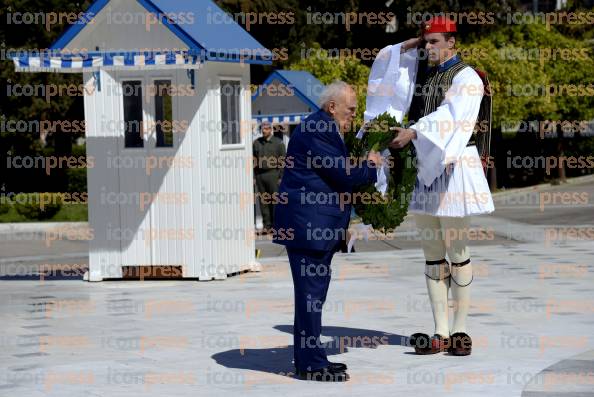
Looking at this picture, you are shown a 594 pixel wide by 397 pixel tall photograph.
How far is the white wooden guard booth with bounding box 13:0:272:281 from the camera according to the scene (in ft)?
48.3

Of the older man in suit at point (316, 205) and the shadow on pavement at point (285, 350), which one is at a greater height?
the older man in suit at point (316, 205)

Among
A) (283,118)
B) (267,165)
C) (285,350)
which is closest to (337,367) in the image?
(285,350)

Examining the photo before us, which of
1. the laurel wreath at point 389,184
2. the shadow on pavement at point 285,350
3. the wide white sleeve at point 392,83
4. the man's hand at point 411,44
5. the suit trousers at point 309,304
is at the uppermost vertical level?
the man's hand at point 411,44

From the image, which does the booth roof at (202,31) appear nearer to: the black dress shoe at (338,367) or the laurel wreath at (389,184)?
the laurel wreath at (389,184)

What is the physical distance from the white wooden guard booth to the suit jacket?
581cm

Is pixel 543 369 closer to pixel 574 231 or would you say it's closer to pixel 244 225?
pixel 244 225

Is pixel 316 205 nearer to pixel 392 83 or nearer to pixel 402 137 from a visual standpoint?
pixel 402 137

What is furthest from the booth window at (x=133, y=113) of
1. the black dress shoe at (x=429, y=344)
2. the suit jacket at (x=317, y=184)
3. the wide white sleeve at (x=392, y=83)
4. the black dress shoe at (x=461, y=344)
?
the suit jacket at (x=317, y=184)

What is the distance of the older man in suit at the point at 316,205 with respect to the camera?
879 centimetres

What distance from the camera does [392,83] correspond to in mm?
9891

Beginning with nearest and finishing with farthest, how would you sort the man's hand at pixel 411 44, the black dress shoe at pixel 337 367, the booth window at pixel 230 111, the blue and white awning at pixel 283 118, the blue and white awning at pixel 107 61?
the black dress shoe at pixel 337 367 < the man's hand at pixel 411 44 < the blue and white awning at pixel 107 61 < the booth window at pixel 230 111 < the blue and white awning at pixel 283 118

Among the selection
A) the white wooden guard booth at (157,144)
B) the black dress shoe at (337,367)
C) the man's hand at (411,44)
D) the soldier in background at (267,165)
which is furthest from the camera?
the soldier in background at (267,165)

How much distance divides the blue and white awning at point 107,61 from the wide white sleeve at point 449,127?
4.91m

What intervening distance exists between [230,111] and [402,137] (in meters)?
6.34
